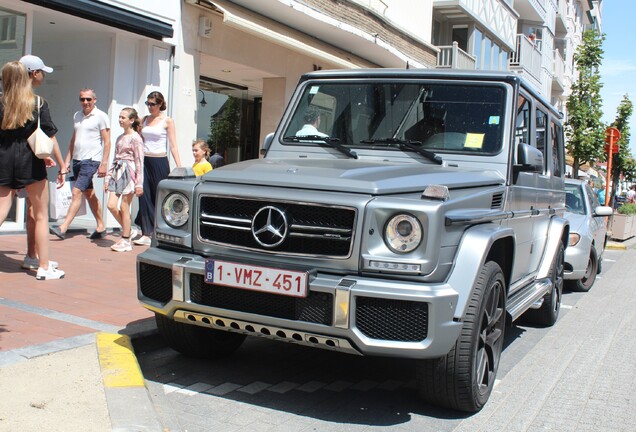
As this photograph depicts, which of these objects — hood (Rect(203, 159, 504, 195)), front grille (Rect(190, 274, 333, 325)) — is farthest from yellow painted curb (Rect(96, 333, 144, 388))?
hood (Rect(203, 159, 504, 195))

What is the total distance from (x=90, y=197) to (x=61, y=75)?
330 cm

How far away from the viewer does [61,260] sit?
758 cm

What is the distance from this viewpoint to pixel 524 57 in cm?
2920

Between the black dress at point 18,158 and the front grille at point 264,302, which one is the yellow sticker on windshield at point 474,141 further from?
the black dress at point 18,158

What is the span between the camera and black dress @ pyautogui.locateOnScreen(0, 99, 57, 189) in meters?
5.99

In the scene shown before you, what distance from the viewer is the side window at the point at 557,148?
682 centimetres

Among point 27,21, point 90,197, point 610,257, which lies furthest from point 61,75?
point 610,257

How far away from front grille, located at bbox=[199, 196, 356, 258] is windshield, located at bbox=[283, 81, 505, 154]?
4.36ft

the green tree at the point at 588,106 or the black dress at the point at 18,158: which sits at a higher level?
the green tree at the point at 588,106

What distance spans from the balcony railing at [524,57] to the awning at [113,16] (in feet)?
68.9

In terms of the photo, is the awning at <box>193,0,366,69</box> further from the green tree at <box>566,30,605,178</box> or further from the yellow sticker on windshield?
the green tree at <box>566,30,605,178</box>

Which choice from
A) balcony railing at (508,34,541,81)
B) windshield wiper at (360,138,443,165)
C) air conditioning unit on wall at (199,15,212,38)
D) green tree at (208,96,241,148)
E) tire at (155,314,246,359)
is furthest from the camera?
balcony railing at (508,34,541,81)

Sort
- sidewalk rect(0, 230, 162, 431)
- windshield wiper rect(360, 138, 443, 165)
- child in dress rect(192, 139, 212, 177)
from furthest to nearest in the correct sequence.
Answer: child in dress rect(192, 139, 212, 177) → windshield wiper rect(360, 138, 443, 165) → sidewalk rect(0, 230, 162, 431)

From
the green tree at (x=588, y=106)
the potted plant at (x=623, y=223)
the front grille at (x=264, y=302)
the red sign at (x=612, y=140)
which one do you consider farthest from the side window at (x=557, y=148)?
the green tree at (x=588, y=106)
